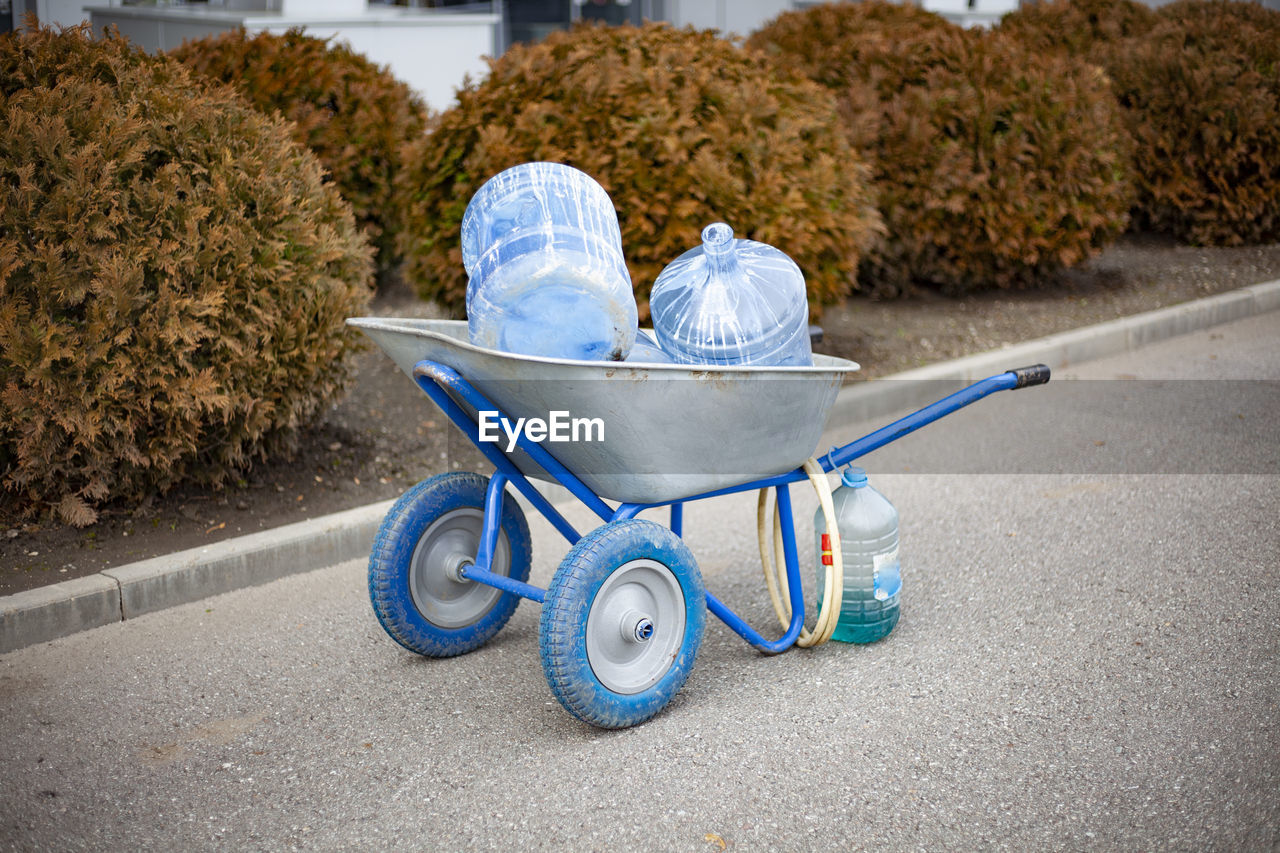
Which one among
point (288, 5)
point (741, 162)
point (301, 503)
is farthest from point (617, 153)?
point (288, 5)

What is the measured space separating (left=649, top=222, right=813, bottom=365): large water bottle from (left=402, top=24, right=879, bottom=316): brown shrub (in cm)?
250

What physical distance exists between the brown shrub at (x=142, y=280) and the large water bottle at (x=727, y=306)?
6.10 feet

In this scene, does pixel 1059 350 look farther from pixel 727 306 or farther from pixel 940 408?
pixel 727 306

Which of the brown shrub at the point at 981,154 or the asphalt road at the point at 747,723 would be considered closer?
the asphalt road at the point at 747,723

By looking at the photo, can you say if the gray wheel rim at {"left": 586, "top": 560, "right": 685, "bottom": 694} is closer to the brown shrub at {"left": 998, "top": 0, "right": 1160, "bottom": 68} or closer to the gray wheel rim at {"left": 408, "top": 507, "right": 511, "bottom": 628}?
the gray wheel rim at {"left": 408, "top": 507, "right": 511, "bottom": 628}

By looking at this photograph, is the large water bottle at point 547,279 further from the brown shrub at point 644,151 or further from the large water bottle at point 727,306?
the brown shrub at point 644,151

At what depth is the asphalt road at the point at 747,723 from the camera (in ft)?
8.41

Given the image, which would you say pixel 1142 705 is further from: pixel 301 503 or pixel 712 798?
pixel 301 503

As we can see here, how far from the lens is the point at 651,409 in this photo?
2.83 metres

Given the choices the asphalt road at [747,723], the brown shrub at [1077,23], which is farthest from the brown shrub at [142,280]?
the brown shrub at [1077,23]

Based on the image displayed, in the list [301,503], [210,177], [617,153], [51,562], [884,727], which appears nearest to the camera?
[884,727]

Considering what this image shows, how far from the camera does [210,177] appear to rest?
419 cm

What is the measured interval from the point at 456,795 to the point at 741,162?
13.5 feet

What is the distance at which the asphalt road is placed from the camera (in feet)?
8.41
